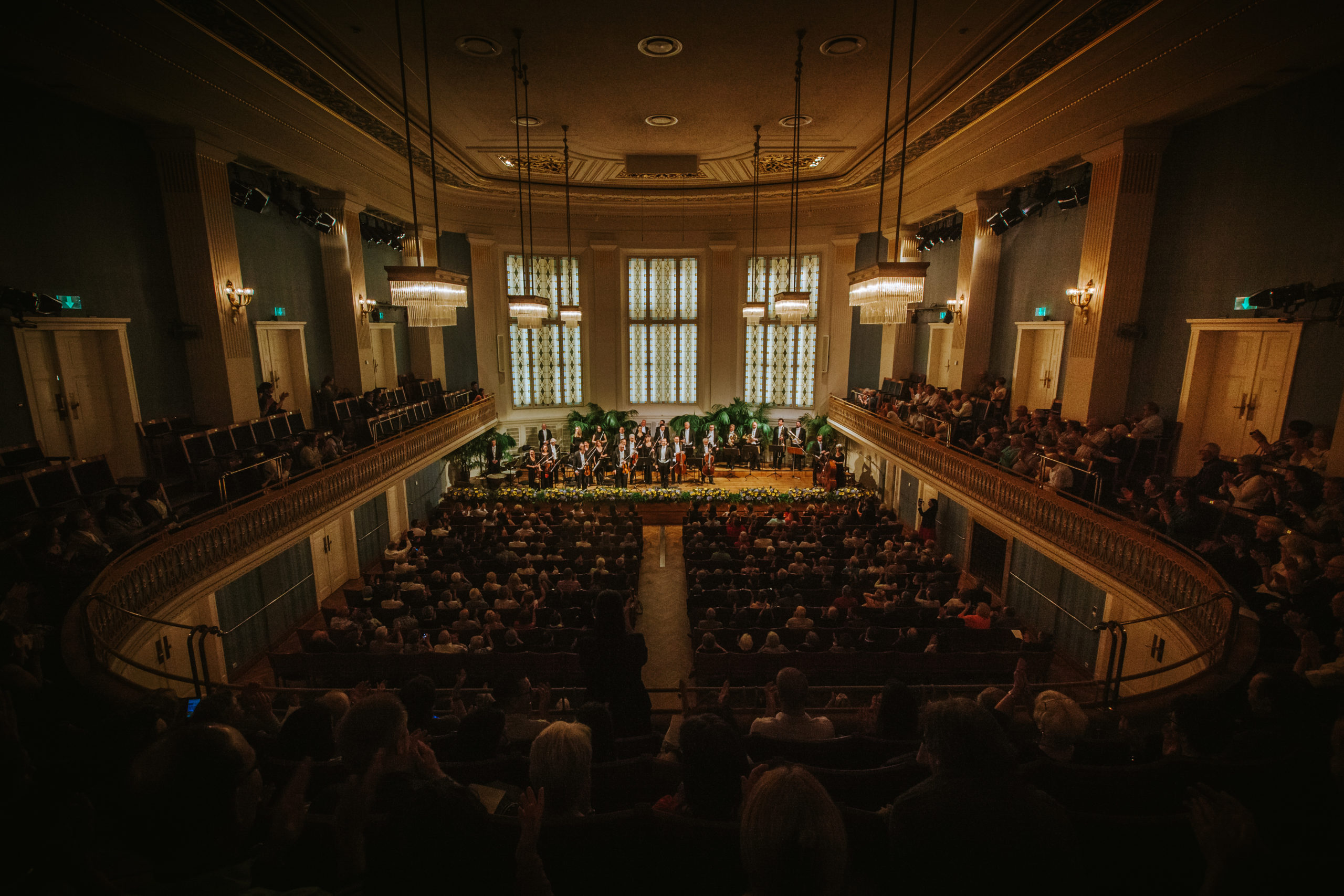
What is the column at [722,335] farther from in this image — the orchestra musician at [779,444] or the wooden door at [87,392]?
the wooden door at [87,392]

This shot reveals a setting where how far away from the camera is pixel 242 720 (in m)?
3.59

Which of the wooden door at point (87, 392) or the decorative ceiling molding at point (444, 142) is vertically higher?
the decorative ceiling molding at point (444, 142)

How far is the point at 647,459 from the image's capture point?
58.9 feet

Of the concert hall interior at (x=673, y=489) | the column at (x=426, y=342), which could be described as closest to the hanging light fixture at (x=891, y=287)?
the concert hall interior at (x=673, y=489)

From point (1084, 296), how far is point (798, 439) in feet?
32.2

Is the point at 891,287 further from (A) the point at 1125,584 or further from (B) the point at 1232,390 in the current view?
(B) the point at 1232,390

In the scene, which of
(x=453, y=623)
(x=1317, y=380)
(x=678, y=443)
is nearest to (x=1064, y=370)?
(x=1317, y=380)

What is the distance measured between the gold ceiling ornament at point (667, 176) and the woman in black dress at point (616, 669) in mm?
13799

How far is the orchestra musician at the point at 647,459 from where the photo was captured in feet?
58.8

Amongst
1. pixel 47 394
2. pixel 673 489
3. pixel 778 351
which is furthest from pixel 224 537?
pixel 778 351

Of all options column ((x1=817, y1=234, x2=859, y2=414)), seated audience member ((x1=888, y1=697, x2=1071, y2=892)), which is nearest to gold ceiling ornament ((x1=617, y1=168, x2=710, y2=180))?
column ((x1=817, y1=234, x2=859, y2=414))

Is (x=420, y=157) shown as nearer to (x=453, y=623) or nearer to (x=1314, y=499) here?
(x=453, y=623)

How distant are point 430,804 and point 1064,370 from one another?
13.5 meters

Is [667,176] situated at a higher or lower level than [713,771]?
higher
